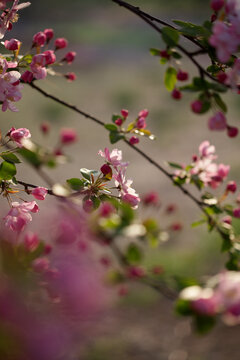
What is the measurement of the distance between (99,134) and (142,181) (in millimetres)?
1826

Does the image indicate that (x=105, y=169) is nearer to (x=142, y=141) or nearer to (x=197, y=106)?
(x=197, y=106)

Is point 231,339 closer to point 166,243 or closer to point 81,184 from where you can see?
point 166,243

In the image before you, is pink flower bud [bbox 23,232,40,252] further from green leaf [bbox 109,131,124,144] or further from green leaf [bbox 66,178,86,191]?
green leaf [bbox 109,131,124,144]

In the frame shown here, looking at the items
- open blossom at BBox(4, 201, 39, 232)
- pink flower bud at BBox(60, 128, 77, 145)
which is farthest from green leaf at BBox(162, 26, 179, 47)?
open blossom at BBox(4, 201, 39, 232)

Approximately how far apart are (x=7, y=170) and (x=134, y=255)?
18.6 inches

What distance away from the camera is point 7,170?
1085 mm

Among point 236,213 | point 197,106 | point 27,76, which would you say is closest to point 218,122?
point 197,106

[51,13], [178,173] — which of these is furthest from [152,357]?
[51,13]

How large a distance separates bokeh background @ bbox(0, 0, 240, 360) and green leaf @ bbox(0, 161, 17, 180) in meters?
0.24

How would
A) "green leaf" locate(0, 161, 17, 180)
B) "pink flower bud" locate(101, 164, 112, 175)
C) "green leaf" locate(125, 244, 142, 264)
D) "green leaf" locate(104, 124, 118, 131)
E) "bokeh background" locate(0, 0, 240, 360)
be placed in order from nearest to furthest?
"green leaf" locate(125, 244, 142, 264), "green leaf" locate(0, 161, 17, 180), "pink flower bud" locate(101, 164, 112, 175), "green leaf" locate(104, 124, 118, 131), "bokeh background" locate(0, 0, 240, 360)

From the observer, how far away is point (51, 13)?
16406 millimetres

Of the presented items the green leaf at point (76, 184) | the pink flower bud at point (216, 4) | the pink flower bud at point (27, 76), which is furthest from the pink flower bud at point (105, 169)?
the pink flower bud at point (216, 4)

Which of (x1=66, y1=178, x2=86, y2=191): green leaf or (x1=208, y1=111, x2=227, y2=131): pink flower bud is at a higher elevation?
(x1=208, y1=111, x2=227, y2=131): pink flower bud

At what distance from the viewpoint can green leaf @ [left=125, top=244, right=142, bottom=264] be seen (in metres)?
0.72
